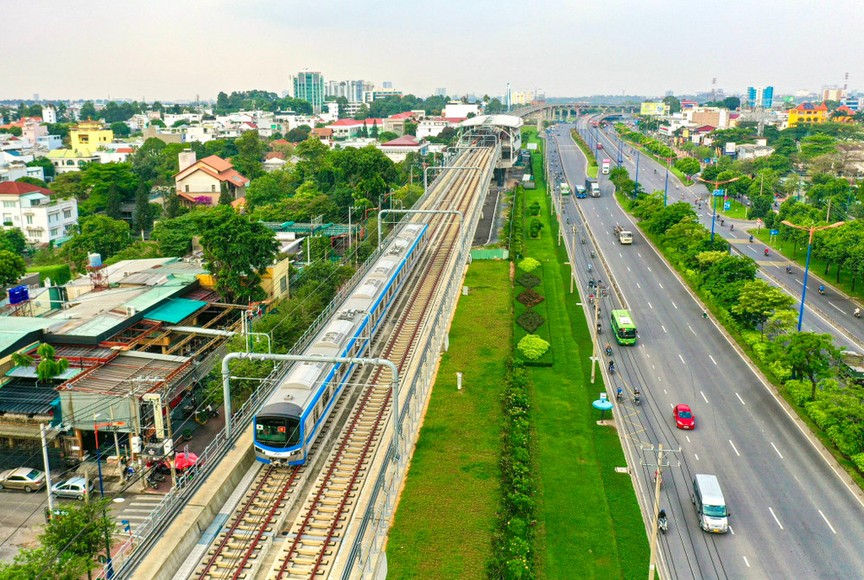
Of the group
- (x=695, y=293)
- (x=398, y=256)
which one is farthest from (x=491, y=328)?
(x=695, y=293)

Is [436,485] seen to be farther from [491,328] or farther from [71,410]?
[491,328]

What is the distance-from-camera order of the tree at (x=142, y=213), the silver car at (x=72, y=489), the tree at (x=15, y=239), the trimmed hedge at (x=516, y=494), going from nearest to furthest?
1. the trimmed hedge at (x=516, y=494)
2. the silver car at (x=72, y=489)
3. the tree at (x=15, y=239)
4. the tree at (x=142, y=213)

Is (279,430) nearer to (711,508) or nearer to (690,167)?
(711,508)

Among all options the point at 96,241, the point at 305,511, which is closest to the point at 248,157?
the point at 96,241

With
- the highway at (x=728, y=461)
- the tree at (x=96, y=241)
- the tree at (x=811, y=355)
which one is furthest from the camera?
the tree at (x=96, y=241)

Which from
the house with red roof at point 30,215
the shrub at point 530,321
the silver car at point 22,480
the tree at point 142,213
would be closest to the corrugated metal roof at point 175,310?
the silver car at point 22,480

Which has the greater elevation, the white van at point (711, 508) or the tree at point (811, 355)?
the tree at point (811, 355)

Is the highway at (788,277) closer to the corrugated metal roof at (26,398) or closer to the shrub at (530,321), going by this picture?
the shrub at (530,321)
